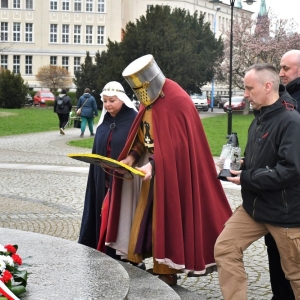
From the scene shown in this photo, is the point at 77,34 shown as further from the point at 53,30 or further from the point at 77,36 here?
the point at 53,30

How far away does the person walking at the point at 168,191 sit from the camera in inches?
235

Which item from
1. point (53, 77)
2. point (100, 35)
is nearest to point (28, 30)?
point (100, 35)

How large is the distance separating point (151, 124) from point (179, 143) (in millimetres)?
340

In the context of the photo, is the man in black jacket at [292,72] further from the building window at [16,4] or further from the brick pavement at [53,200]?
the building window at [16,4]

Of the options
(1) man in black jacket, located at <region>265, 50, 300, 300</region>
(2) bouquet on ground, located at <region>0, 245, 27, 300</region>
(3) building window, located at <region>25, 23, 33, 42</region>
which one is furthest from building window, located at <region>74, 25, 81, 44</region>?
(2) bouquet on ground, located at <region>0, 245, 27, 300</region>

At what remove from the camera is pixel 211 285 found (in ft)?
22.1

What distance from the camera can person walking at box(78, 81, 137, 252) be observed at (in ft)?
22.5

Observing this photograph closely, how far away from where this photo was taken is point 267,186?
4.87 meters

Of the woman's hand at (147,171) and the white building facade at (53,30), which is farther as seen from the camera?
the white building facade at (53,30)

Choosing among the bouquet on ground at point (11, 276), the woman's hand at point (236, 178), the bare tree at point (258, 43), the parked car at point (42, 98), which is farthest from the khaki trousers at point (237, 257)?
the parked car at point (42, 98)

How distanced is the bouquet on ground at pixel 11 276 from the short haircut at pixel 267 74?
6.46 ft

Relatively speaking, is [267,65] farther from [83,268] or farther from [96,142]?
[96,142]

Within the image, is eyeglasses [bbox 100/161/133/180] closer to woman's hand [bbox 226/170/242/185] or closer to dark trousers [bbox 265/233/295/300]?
woman's hand [bbox 226/170/242/185]

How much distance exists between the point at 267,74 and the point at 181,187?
1352mm
